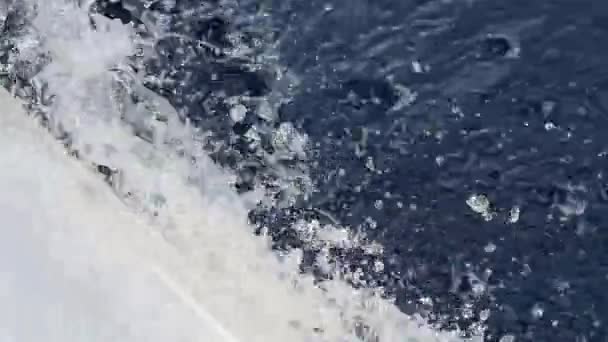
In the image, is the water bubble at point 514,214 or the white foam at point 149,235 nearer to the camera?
the white foam at point 149,235

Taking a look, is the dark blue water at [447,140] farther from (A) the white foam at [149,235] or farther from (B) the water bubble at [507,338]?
(A) the white foam at [149,235]

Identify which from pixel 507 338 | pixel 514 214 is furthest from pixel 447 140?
pixel 507 338

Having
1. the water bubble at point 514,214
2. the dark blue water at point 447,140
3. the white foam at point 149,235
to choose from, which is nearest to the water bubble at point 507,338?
the dark blue water at point 447,140

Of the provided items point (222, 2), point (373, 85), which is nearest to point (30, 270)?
point (222, 2)

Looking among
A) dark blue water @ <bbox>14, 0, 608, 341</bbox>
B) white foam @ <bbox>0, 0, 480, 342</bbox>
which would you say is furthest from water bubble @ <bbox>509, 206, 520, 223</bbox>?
white foam @ <bbox>0, 0, 480, 342</bbox>

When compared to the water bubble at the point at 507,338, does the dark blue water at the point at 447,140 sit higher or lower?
higher

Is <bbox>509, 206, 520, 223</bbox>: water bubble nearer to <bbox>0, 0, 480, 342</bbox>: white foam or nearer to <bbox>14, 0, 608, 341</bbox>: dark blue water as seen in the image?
<bbox>14, 0, 608, 341</bbox>: dark blue water

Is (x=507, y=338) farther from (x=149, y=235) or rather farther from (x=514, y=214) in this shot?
(x=149, y=235)

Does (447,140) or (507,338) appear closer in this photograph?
(507,338)
